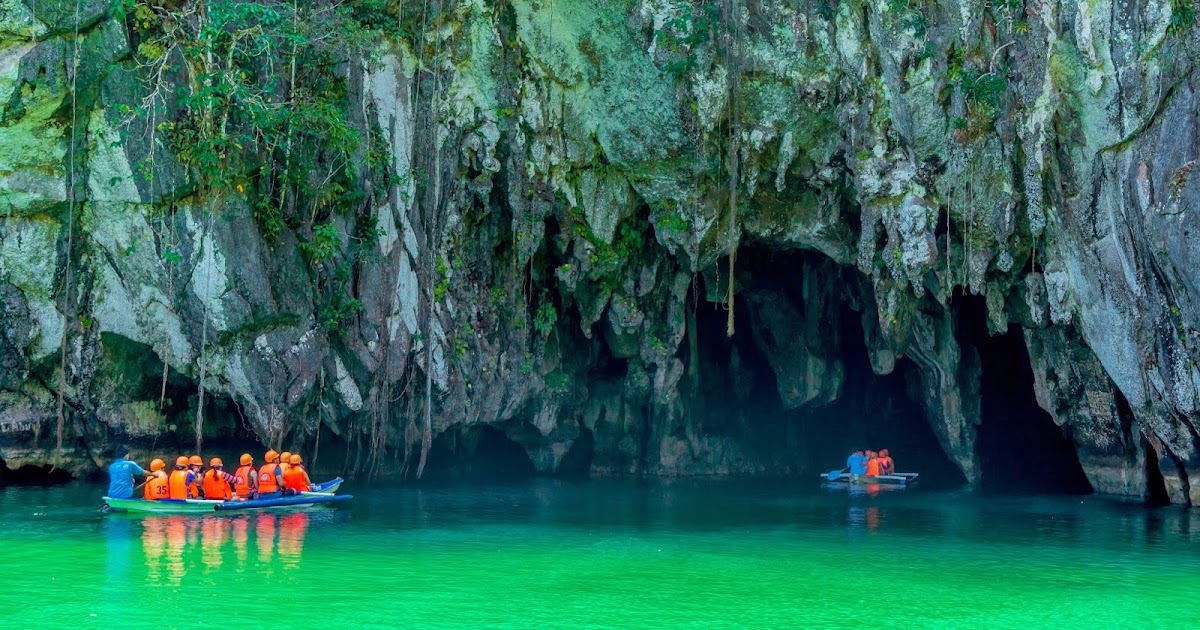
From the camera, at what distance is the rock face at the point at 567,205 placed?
18906 mm

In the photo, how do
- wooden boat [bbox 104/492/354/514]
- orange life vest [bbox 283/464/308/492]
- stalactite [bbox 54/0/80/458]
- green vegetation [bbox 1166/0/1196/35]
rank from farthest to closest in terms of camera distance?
orange life vest [bbox 283/464/308/492] < stalactite [bbox 54/0/80/458] < green vegetation [bbox 1166/0/1196/35] < wooden boat [bbox 104/492/354/514]

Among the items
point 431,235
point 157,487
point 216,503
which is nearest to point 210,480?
point 216,503

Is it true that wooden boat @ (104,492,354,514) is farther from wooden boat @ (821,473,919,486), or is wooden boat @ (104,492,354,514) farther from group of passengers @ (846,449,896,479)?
group of passengers @ (846,449,896,479)

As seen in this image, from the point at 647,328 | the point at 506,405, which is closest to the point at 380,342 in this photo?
the point at 506,405

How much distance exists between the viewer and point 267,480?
19203mm

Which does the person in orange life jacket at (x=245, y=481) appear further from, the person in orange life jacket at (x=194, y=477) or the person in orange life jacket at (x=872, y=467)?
the person in orange life jacket at (x=872, y=467)

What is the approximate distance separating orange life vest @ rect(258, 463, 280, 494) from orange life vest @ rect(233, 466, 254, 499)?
0.55ft

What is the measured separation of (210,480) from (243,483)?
1.83 feet

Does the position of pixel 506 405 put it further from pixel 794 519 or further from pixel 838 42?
pixel 838 42

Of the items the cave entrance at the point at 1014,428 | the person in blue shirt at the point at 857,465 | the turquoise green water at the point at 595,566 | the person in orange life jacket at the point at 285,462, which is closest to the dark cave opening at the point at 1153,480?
the turquoise green water at the point at 595,566

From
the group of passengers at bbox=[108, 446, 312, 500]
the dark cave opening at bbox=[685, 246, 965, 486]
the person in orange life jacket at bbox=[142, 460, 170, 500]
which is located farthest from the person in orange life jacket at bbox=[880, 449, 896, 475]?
the person in orange life jacket at bbox=[142, 460, 170, 500]

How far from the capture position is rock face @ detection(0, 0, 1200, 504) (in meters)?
18.9

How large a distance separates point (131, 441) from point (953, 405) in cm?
1556

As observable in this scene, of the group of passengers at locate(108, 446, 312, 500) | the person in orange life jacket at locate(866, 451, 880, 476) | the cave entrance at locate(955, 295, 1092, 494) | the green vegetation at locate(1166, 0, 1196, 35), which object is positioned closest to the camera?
the green vegetation at locate(1166, 0, 1196, 35)
